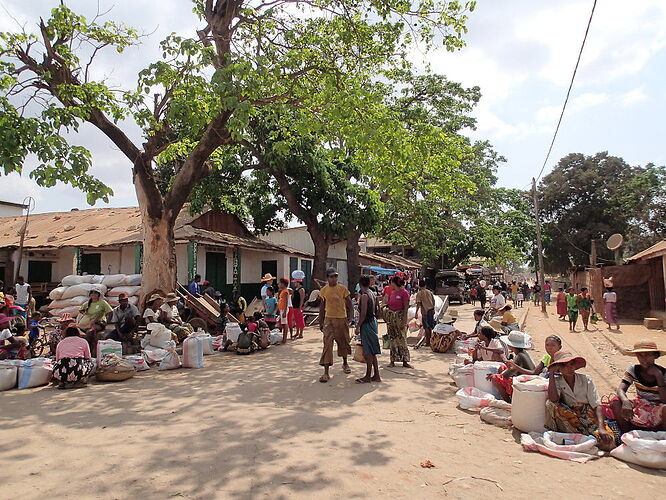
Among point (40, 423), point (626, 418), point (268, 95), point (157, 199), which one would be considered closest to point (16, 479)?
point (40, 423)

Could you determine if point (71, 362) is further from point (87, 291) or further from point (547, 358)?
point (547, 358)

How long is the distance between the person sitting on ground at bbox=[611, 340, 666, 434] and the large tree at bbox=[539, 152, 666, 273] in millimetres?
32658

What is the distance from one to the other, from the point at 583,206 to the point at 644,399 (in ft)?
122

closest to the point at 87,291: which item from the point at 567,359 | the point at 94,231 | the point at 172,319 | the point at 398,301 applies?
the point at 172,319

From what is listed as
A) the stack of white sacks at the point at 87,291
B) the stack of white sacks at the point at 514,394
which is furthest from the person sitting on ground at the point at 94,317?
the stack of white sacks at the point at 514,394

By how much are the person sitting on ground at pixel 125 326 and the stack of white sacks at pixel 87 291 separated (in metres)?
2.32

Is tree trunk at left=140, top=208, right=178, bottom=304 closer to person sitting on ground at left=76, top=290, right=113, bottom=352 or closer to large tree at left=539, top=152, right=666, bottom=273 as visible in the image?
person sitting on ground at left=76, top=290, right=113, bottom=352

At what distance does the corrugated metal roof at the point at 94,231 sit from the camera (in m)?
15.2

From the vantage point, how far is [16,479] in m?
3.43

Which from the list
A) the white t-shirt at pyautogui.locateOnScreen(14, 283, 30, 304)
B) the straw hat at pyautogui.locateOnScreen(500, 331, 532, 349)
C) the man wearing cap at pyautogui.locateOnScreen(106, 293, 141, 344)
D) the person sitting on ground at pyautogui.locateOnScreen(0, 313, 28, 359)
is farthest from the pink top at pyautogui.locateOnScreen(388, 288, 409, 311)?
the white t-shirt at pyautogui.locateOnScreen(14, 283, 30, 304)

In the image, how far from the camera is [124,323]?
9117 mm

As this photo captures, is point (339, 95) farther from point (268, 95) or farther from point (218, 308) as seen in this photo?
point (218, 308)

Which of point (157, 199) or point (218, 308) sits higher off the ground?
point (157, 199)

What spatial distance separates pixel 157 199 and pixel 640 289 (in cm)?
1759
